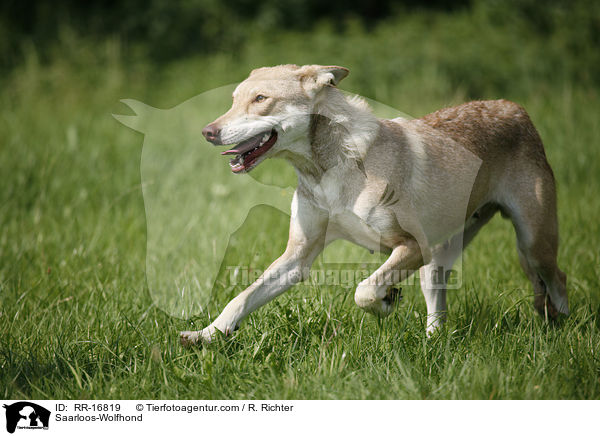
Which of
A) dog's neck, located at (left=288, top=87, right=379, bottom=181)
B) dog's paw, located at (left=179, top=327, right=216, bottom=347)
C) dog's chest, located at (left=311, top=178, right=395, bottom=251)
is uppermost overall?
dog's neck, located at (left=288, top=87, right=379, bottom=181)

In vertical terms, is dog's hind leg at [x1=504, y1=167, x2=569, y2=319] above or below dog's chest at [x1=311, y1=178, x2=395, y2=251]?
below

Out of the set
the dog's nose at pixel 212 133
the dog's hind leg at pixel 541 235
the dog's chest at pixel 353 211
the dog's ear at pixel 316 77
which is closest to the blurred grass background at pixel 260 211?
the dog's hind leg at pixel 541 235

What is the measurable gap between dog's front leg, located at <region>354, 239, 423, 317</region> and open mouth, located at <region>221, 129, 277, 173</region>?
0.98m

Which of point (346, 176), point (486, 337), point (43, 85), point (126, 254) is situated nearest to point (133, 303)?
point (126, 254)

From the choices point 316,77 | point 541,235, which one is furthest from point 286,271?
point 541,235

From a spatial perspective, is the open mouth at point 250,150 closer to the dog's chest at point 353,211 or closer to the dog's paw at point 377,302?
the dog's chest at point 353,211

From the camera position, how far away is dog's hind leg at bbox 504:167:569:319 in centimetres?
450

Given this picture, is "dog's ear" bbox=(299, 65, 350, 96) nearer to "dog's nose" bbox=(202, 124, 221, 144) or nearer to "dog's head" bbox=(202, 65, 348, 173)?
"dog's head" bbox=(202, 65, 348, 173)

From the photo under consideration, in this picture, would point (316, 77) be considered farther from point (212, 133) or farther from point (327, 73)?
point (212, 133)

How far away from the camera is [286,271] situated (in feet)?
13.2

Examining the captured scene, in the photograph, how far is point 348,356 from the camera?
368cm

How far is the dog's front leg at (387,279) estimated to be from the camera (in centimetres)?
374
